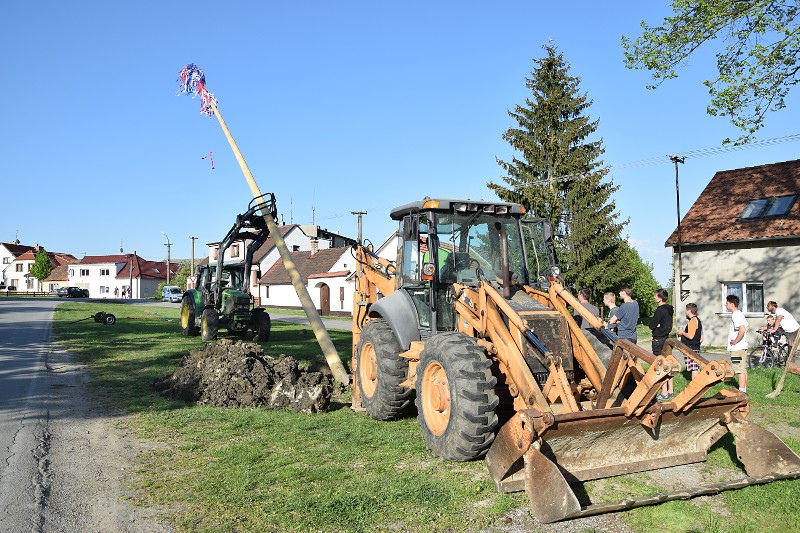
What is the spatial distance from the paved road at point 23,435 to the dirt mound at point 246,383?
185 cm

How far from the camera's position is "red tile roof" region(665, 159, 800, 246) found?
19.8 meters

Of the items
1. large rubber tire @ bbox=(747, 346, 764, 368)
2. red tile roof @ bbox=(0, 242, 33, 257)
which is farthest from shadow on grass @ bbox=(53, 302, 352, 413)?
red tile roof @ bbox=(0, 242, 33, 257)

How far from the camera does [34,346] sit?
54.2 feet

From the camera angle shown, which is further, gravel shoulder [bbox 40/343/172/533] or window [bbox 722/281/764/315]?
window [bbox 722/281/764/315]

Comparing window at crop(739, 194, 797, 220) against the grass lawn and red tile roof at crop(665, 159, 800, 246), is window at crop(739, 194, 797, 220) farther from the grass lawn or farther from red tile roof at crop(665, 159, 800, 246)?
the grass lawn

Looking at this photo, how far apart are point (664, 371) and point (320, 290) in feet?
138

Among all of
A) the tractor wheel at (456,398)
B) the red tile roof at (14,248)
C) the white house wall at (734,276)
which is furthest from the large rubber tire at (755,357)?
the red tile roof at (14,248)

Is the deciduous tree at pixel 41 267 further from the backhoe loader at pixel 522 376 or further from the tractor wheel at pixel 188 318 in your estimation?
the backhoe loader at pixel 522 376

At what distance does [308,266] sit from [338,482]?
4518cm

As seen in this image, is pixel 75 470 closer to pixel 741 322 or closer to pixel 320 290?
pixel 741 322

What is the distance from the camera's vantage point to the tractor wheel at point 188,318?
1878 cm

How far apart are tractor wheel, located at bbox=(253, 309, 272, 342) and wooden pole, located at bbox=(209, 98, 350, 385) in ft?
16.3

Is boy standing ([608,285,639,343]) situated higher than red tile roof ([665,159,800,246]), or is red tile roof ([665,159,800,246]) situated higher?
red tile roof ([665,159,800,246])

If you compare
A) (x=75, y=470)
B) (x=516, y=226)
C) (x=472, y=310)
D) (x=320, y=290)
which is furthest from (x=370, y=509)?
(x=320, y=290)
